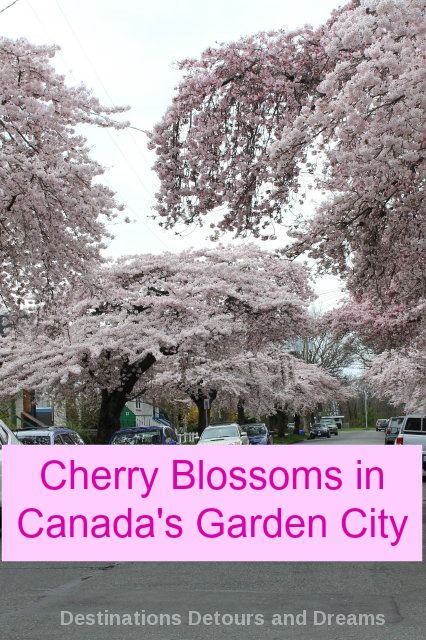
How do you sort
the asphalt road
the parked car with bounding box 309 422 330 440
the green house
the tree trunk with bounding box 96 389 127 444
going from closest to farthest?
the asphalt road, the tree trunk with bounding box 96 389 127 444, the green house, the parked car with bounding box 309 422 330 440

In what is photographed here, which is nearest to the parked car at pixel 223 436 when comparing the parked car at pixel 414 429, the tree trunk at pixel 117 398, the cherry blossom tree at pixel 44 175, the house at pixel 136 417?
the tree trunk at pixel 117 398

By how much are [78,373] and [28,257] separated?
10.0 meters

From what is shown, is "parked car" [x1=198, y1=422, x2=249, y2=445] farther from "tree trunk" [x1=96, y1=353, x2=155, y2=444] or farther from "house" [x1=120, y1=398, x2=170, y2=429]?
"house" [x1=120, y1=398, x2=170, y2=429]

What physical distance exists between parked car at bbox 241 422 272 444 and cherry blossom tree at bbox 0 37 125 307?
21854 mm

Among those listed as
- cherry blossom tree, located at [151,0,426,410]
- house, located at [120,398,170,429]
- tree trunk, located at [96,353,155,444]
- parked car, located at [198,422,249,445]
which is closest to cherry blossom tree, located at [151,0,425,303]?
cherry blossom tree, located at [151,0,426,410]

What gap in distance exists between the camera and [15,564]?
951 cm

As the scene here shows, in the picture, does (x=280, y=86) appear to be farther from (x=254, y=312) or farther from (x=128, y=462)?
(x=254, y=312)

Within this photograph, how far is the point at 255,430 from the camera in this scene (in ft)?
126

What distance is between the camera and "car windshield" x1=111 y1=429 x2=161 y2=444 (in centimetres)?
2166

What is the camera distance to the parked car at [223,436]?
25109 millimetres

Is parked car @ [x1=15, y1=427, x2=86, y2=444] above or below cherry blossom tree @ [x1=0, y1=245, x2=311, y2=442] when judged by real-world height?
below

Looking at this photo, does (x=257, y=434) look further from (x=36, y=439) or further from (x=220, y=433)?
(x=36, y=439)

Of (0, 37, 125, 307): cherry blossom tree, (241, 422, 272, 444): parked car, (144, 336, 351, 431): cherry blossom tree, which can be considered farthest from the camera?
(241, 422, 272, 444): parked car

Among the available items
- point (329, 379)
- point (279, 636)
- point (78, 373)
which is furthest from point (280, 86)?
point (329, 379)
